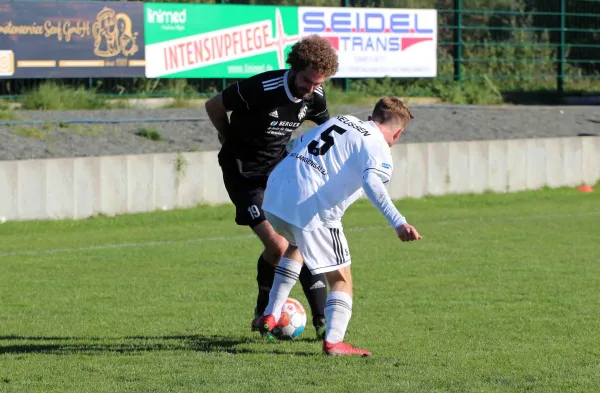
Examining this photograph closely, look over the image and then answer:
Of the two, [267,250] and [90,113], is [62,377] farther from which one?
[90,113]

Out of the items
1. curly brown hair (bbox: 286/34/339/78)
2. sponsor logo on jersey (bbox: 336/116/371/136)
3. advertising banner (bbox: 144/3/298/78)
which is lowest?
sponsor logo on jersey (bbox: 336/116/371/136)

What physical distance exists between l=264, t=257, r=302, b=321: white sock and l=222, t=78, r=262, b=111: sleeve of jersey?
1081 mm

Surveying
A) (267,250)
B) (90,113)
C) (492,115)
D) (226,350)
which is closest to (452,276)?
(267,250)

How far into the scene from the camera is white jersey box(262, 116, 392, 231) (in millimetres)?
6312

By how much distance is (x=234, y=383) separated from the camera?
225 inches

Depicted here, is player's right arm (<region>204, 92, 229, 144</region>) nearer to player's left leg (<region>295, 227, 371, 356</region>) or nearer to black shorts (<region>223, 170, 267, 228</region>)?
black shorts (<region>223, 170, 267, 228</region>)

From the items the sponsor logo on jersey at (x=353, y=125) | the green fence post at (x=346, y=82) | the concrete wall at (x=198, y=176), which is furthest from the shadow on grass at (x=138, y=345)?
the green fence post at (x=346, y=82)

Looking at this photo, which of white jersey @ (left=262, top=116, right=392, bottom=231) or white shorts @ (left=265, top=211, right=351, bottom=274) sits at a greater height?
white jersey @ (left=262, top=116, right=392, bottom=231)

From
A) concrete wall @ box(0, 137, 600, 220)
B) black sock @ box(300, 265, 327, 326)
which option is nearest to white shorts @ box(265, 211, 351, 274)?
black sock @ box(300, 265, 327, 326)

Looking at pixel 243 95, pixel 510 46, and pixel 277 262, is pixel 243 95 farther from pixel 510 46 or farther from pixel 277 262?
pixel 510 46

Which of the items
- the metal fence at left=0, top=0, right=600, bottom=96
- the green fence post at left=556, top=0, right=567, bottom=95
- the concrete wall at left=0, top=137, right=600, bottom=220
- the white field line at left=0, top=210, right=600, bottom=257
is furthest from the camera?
the green fence post at left=556, top=0, right=567, bottom=95

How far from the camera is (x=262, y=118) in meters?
7.30

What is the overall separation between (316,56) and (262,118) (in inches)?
31.7

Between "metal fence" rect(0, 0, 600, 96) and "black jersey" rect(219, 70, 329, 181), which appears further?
"metal fence" rect(0, 0, 600, 96)
